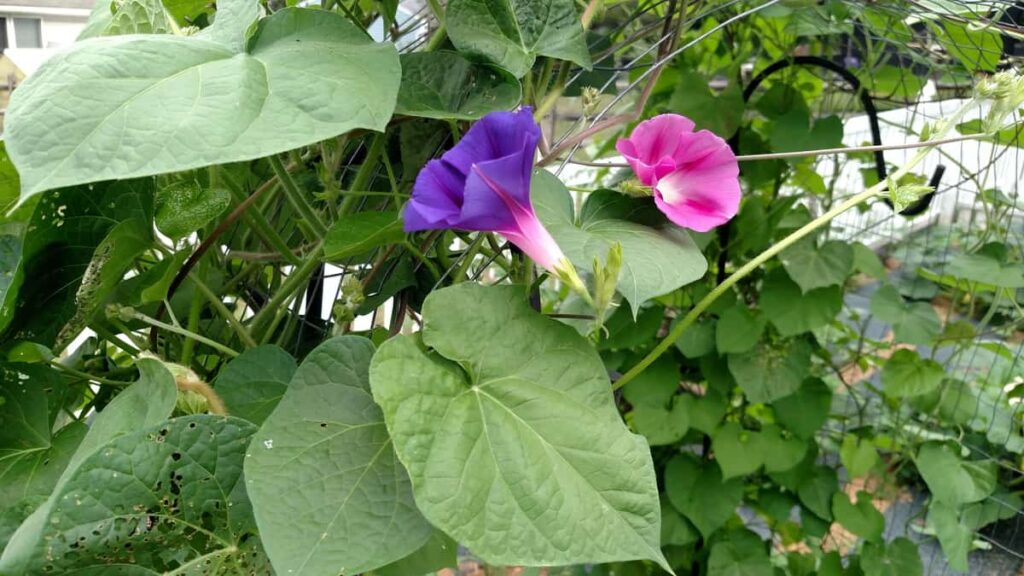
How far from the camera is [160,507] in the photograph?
1.16 ft

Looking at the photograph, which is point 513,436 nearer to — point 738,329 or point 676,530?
point 738,329

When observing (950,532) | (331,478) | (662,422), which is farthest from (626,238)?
(950,532)

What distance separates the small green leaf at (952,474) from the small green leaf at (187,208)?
1.12m

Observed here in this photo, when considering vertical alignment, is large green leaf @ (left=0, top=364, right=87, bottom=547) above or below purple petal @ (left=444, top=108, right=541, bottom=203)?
below

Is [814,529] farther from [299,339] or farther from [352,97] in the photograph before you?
[352,97]

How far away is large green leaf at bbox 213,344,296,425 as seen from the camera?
45cm

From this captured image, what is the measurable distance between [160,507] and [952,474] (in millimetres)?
1173

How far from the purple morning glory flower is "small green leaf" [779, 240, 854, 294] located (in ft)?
2.59

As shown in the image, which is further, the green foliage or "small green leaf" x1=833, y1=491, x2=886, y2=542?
"small green leaf" x1=833, y1=491, x2=886, y2=542

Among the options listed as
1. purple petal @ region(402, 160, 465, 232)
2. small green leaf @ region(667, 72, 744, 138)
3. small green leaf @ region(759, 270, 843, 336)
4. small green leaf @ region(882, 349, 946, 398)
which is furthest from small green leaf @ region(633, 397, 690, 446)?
purple petal @ region(402, 160, 465, 232)

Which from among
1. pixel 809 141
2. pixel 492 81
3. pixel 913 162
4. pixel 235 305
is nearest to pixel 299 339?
pixel 235 305

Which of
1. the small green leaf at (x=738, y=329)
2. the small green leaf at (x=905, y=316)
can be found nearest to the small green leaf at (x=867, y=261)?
the small green leaf at (x=905, y=316)

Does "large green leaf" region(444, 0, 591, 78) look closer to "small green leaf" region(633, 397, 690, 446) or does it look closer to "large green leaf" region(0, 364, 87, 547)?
"large green leaf" region(0, 364, 87, 547)

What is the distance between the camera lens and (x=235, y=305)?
630 mm
